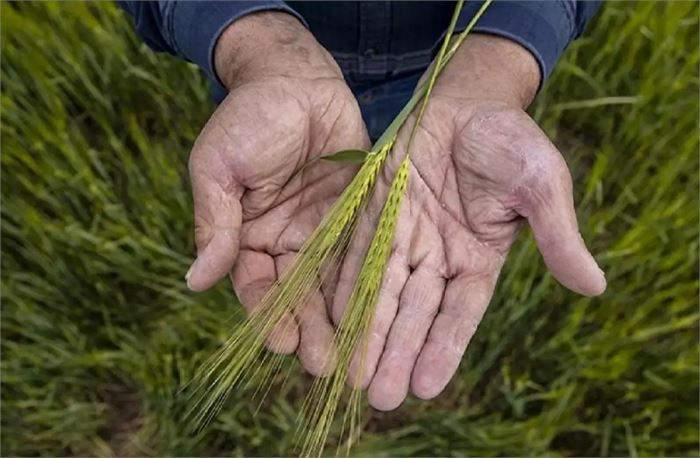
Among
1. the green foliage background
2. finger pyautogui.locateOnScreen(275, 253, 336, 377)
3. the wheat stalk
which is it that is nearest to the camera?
the wheat stalk

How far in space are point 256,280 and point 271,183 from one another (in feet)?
0.37

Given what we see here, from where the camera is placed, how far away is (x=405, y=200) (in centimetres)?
101

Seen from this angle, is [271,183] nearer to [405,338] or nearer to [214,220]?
[214,220]

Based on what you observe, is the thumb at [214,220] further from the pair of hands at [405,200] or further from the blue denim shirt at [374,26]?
the blue denim shirt at [374,26]

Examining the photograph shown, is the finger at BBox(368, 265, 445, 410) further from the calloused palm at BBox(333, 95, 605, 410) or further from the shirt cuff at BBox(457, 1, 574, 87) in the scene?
the shirt cuff at BBox(457, 1, 574, 87)

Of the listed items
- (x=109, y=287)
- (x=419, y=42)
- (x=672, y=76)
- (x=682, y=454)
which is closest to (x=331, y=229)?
(x=419, y=42)

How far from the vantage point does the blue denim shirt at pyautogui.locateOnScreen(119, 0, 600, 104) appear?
3.52 ft

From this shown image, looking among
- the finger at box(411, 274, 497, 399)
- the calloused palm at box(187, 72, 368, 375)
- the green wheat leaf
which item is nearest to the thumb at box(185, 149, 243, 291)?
the calloused palm at box(187, 72, 368, 375)

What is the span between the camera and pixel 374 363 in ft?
3.19

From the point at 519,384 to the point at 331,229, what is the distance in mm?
595

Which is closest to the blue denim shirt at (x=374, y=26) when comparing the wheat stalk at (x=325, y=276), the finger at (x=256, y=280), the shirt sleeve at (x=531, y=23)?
the shirt sleeve at (x=531, y=23)

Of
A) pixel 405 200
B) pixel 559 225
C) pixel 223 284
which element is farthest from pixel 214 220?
pixel 223 284

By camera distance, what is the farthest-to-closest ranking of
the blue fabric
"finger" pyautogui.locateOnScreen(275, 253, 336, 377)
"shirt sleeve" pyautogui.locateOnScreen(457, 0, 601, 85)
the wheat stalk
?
the blue fabric < "shirt sleeve" pyautogui.locateOnScreen(457, 0, 601, 85) < "finger" pyautogui.locateOnScreen(275, 253, 336, 377) < the wheat stalk

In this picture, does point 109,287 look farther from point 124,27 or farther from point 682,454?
point 682,454
